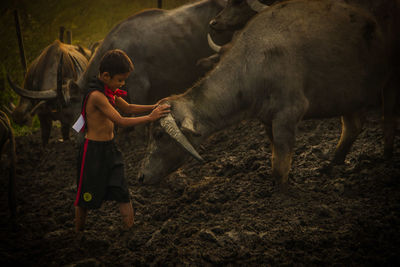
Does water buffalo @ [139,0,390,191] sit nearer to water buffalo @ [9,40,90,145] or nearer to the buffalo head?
the buffalo head

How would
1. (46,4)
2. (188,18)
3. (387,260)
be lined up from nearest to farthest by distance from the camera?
1. (387,260)
2. (188,18)
3. (46,4)

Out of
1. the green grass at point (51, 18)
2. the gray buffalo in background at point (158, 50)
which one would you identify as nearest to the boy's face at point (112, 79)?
the gray buffalo in background at point (158, 50)

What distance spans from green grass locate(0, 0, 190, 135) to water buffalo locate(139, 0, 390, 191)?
7.46 m

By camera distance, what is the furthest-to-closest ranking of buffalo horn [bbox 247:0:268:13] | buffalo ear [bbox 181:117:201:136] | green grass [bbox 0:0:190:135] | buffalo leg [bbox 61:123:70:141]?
green grass [bbox 0:0:190:135]
buffalo leg [bbox 61:123:70:141]
buffalo horn [bbox 247:0:268:13]
buffalo ear [bbox 181:117:201:136]

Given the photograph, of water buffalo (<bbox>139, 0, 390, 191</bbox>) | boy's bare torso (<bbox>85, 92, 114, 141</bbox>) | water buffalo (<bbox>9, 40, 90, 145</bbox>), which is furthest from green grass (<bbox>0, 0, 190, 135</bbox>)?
boy's bare torso (<bbox>85, 92, 114, 141</bbox>)

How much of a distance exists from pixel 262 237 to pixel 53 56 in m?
5.03

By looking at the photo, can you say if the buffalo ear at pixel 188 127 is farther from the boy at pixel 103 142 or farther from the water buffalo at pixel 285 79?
the boy at pixel 103 142

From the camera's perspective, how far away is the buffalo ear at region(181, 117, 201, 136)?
2916 millimetres

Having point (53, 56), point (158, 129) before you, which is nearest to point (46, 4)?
point (53, 56)

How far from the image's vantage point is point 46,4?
10352mm

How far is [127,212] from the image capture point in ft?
9.19

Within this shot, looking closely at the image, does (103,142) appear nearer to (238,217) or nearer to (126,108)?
(126,108)

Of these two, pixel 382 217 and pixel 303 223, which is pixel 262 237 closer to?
pixel 303 223

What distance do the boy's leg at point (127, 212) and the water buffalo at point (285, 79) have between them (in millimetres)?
531
